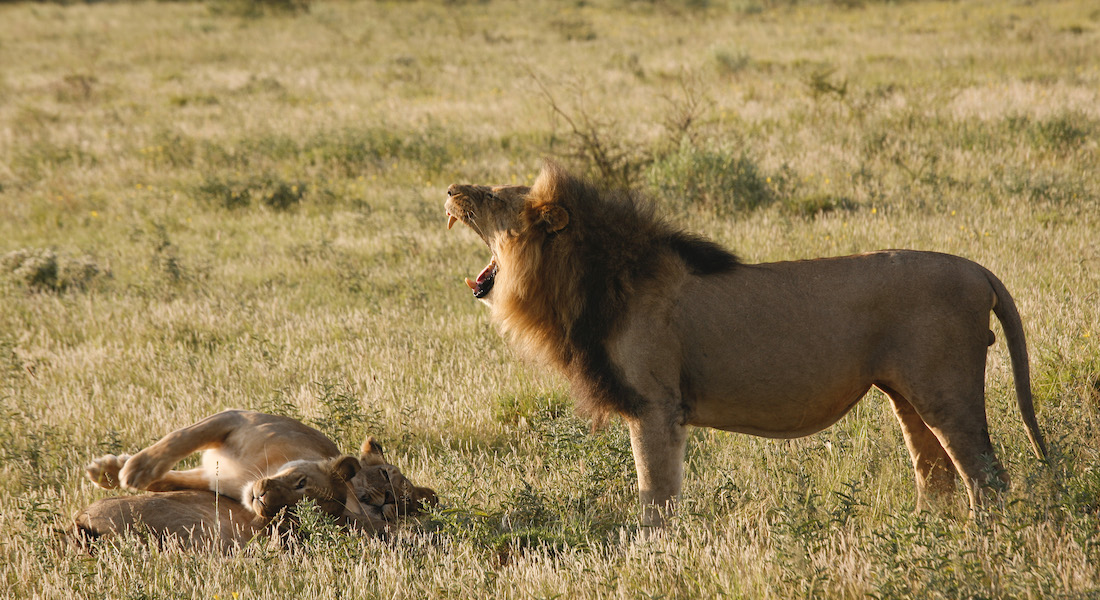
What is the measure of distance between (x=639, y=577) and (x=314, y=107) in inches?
652

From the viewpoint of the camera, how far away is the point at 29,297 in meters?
8.66

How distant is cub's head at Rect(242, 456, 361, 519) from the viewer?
3818 millimetres

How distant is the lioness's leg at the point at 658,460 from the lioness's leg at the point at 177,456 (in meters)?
2.05

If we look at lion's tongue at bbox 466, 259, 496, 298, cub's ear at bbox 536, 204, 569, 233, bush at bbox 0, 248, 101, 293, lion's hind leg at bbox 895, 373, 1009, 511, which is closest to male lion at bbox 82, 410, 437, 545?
lion's tongue at bbox 466, 259, 496, 298

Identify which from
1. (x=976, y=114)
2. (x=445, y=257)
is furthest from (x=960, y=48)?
(x=445, y=257)

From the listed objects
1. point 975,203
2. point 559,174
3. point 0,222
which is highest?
point 559,174

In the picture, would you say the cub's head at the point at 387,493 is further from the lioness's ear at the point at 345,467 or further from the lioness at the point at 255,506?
the lioness's ear at the point at 345,467

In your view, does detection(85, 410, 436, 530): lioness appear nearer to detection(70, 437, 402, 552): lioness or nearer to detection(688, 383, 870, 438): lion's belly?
detection(70, 437, 402, 552): lioness

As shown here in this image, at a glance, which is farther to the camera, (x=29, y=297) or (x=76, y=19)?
(x=76, y=19)

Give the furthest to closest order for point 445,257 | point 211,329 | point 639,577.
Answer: point 445,257
point 211,329
point 639,577

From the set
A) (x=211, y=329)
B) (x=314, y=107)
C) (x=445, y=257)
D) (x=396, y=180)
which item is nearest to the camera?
(x=211, y=329)

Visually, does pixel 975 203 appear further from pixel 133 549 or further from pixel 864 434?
pixel 133 549

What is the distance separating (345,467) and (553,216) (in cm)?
143

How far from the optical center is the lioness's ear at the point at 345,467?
390 centimetres
